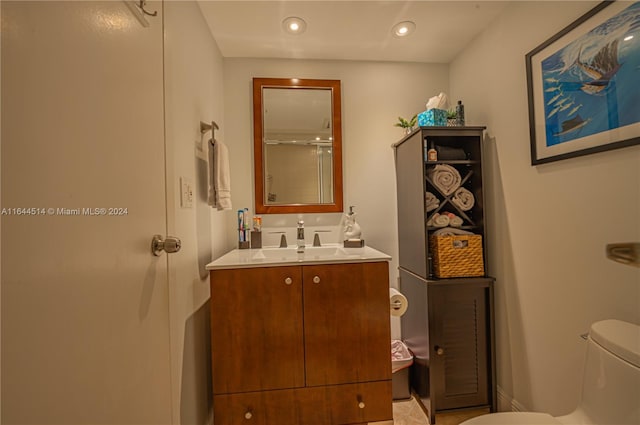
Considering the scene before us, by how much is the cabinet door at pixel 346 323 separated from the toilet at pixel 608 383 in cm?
47

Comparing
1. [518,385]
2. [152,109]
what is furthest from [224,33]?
[518,385]

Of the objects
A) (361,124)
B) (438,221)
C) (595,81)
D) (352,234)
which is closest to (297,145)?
(361,124)

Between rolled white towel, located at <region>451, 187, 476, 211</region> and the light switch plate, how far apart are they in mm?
1471

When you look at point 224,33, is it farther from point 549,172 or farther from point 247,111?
point 549,172

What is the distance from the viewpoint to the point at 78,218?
0.52 meters

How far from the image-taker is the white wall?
6.10 ft

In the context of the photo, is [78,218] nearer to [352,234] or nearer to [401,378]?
[352,234]

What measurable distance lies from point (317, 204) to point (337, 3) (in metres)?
1.18

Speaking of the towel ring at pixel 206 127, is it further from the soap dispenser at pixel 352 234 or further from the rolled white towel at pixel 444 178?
the rolled white towel at pixel 444 178

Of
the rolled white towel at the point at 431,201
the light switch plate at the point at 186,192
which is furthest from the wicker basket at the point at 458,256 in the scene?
the light switch plate at the point at 186,192

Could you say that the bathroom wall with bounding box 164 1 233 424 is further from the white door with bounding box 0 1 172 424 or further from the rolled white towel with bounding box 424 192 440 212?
the rolled white towel with bounding box 424 192 440 212

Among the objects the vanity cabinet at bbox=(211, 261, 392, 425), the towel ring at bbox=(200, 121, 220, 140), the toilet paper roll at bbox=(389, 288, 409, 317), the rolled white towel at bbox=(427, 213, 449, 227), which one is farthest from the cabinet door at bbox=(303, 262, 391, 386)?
the towel ring at bbox=(200, 121, 220, 140)

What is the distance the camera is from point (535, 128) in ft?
4.15

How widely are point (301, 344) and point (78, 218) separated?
105cm
